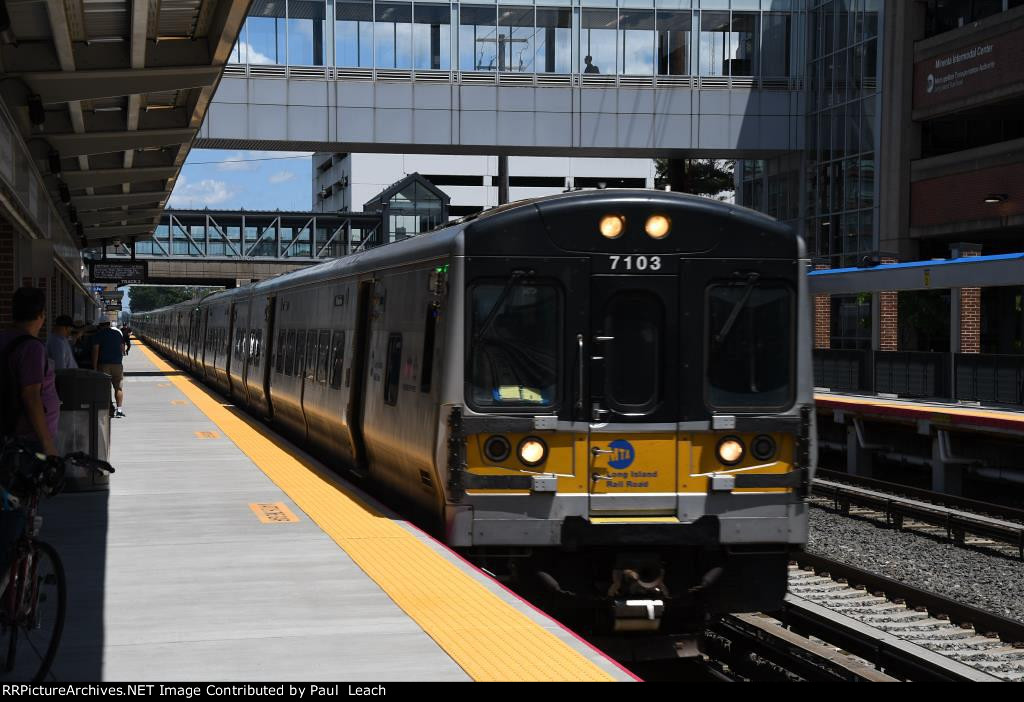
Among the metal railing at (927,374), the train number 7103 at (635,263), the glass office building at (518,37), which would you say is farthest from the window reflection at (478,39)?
the train number 7103 at (635,263)

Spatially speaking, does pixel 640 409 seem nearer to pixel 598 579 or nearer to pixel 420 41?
pixel 598 579

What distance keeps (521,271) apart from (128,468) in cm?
668

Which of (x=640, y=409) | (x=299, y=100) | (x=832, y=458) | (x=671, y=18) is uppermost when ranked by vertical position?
(x=671, y=18)

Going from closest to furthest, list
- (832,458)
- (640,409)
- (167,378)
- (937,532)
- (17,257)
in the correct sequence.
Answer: (640,409) < (937,532) < (17,257) < (832,458) < (167,378)

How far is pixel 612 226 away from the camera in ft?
29.4

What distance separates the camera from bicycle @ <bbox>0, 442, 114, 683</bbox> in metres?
5.67

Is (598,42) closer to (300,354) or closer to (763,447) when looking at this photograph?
(300,354)

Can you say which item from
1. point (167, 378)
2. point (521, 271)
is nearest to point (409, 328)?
point (521, 271)

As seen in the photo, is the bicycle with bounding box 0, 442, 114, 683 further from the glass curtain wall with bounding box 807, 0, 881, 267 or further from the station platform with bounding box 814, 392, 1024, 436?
the glass curtain wall with bounding box 807, 0, 881, 267

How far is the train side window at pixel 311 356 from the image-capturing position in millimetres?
15383

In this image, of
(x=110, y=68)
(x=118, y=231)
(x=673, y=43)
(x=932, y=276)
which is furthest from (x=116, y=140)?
(x=673, y=43)

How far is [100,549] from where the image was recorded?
9109 millimetres

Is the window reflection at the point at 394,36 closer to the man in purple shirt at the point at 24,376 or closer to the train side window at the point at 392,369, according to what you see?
the train side window at the point at 392,369

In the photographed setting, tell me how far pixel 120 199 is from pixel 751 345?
61.8 ft
